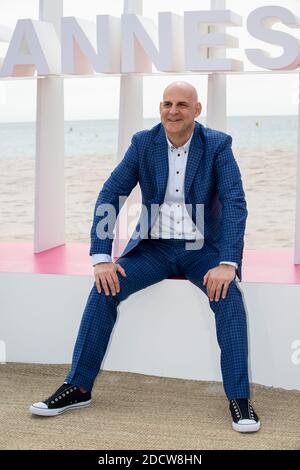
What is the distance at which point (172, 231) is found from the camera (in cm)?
379

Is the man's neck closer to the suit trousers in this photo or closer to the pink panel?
the suit trousers

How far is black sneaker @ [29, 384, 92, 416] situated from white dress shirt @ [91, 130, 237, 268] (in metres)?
0.80

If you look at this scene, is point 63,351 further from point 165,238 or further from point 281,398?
point 281,398

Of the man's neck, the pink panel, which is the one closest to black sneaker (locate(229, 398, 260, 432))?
the pink panel

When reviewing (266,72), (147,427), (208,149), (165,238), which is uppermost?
(266,72)

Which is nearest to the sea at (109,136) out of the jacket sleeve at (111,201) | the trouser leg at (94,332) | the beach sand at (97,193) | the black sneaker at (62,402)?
the beach sand at (97,193)

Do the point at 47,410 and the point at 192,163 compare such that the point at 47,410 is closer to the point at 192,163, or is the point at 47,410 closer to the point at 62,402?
the point at 62,402

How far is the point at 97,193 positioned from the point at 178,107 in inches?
615

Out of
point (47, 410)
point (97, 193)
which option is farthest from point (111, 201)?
point (97, 193)

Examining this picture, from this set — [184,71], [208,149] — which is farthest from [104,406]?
[184,71]

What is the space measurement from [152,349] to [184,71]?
1487mm

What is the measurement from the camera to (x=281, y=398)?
3.67 m

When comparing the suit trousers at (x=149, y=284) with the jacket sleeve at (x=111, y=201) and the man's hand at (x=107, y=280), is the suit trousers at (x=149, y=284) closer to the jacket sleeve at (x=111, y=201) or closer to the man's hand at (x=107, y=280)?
the man's hand at (x=107, y=280)

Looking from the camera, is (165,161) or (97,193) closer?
(165,161)
